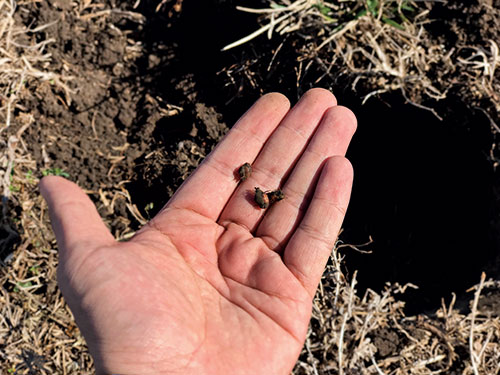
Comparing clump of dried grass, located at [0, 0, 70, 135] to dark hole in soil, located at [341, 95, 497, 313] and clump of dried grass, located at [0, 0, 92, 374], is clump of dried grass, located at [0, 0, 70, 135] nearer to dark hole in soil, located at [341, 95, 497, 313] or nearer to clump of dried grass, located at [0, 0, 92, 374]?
clump of dried grass, located at [0, 0, 92, 374]

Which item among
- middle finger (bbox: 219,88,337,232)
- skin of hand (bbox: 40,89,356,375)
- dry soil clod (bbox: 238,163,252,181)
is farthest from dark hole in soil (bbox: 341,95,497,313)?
dry soil clod (bbox: 238,163,252,181)

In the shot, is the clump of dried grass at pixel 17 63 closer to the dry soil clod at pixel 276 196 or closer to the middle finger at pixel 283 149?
the middle finger at pixel 283 149

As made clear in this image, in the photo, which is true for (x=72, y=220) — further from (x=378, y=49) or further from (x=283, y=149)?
(x=378, y=49)

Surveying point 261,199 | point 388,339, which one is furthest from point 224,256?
point 388,339

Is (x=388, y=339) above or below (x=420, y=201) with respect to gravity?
below

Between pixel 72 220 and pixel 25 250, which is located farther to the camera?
pixel 25 250

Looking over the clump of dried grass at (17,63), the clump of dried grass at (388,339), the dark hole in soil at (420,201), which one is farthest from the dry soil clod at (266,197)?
the clump of dried grass at (17,63)

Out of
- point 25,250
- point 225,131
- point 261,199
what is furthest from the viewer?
point 225,131
